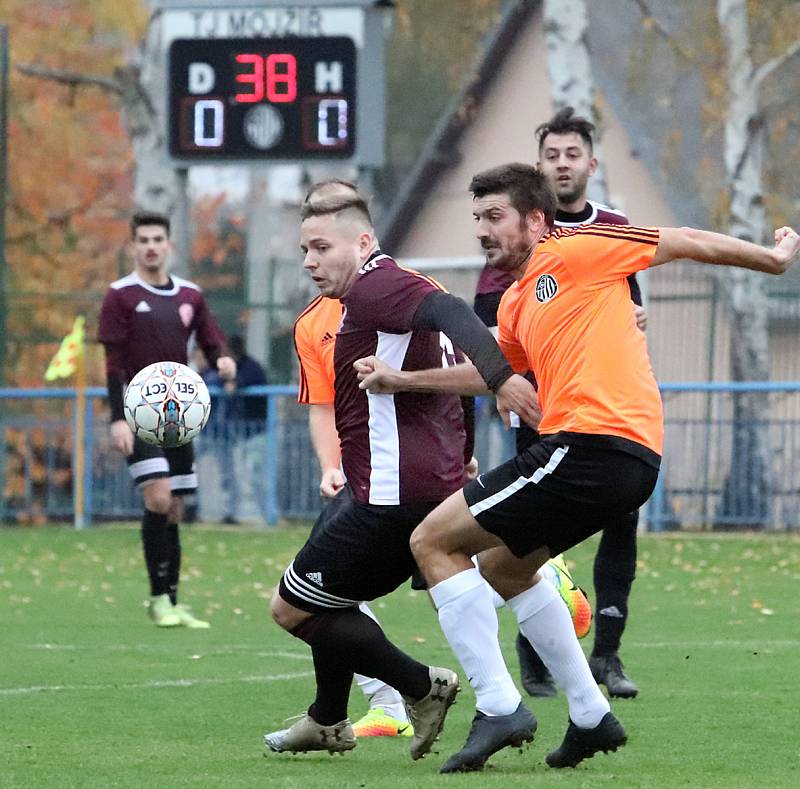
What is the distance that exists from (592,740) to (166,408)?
3.55 m

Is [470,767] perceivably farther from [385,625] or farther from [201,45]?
[201,45]

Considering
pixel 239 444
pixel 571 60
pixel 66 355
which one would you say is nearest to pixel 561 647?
pixel 66 355

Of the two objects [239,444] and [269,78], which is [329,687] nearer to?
[269,78]

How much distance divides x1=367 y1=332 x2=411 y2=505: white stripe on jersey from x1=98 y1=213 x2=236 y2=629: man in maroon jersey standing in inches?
177

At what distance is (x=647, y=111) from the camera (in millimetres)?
33656

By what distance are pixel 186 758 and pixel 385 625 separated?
479cm

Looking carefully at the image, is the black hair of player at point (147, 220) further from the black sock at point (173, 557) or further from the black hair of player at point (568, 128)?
the black hair of player at point (568, 128)

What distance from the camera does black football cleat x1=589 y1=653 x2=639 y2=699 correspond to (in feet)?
27.6

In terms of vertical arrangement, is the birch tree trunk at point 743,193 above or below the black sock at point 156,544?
above

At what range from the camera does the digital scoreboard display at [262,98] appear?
16375mm

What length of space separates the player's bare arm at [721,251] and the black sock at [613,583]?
239 cm

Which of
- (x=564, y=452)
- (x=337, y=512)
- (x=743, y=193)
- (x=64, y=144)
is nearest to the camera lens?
(x=564, y=452)

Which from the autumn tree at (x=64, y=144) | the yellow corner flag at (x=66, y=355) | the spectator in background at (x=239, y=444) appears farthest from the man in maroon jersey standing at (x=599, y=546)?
the autumn tree at (x=64, y=144)

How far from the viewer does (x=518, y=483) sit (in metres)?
6.29
